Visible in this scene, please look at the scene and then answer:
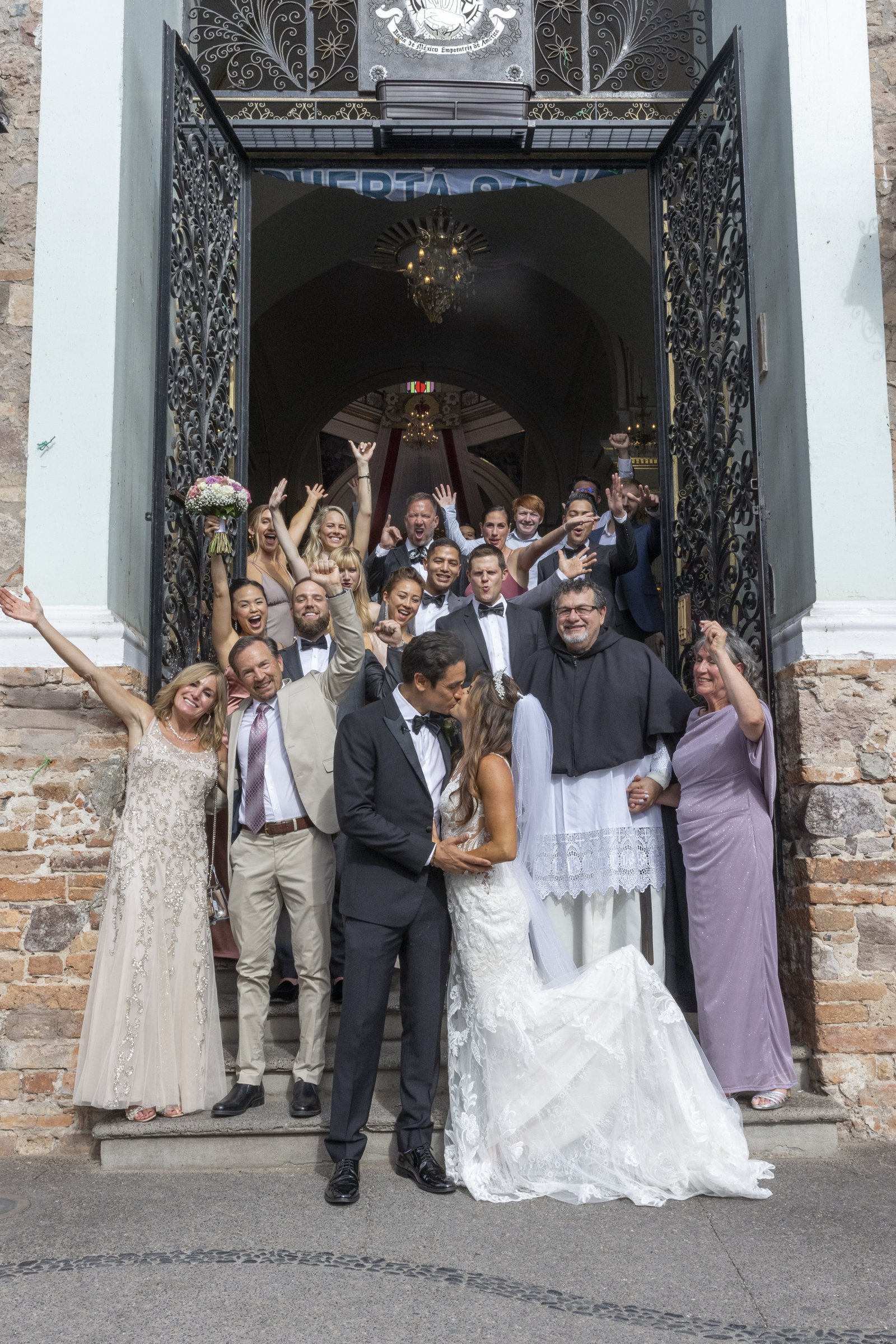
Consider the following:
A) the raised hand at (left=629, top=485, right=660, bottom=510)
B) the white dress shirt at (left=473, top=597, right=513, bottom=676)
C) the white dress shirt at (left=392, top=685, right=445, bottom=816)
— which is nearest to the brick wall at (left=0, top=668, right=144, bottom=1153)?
the white dress shirt at (left=392, top=685, right=445, bottom=816)

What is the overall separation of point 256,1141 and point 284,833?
3.81ft

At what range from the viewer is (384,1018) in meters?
4.44

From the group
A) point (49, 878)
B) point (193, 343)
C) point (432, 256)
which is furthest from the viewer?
point (432, 256)

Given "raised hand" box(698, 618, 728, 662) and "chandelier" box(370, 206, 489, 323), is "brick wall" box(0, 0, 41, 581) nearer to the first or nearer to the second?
"raised hand" box(698, 618, 728, 662)

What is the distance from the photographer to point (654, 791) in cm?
540

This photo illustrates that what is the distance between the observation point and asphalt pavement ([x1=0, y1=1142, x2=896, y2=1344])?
3.21m

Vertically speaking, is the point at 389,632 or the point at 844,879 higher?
the point at 389,632

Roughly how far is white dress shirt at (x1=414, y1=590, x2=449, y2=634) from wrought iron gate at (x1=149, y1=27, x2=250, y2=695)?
0.98 metres

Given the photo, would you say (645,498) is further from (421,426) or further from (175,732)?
(421,426)

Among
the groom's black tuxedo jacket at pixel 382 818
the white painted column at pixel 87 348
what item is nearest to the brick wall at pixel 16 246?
the white painted column at pixel 87 348

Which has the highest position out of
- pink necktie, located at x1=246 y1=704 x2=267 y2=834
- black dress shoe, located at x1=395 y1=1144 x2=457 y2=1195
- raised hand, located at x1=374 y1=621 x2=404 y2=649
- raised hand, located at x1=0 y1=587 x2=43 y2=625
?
raised hand, located at x1=0 y1=587 x2=43 y2=625

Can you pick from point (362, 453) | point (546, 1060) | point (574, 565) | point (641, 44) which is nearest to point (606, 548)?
point (574, 565)

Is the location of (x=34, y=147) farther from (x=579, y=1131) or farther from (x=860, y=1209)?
(x=860, y=1209)

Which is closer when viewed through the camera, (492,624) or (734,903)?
(734,903)
